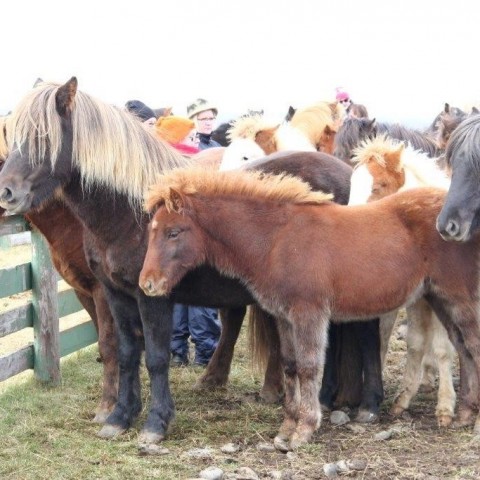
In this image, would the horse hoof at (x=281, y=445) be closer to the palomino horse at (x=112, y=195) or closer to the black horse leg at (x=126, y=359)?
the palomino horse at (x=112, y=195)

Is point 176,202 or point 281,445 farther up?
point 176,202

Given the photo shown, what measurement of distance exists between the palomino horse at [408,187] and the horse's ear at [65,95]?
82.9 inches

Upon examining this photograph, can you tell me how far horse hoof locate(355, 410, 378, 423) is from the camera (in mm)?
6121

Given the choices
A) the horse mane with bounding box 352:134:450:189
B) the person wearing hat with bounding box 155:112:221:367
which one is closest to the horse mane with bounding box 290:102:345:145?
the person wearing hat with bounding box 155:112:221:367

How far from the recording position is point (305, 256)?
5395 mm

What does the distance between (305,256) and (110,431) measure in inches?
70.3

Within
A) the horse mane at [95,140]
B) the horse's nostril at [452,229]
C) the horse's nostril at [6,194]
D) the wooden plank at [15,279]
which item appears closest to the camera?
the horse's nostril at [452,229]

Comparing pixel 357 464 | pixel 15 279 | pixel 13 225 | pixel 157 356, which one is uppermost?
pixel 13 225

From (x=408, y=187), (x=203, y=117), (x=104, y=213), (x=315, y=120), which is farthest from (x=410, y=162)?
(x=203, y=117)

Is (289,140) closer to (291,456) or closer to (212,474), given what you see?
(291,456)

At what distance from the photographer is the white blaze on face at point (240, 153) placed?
791 centimetres

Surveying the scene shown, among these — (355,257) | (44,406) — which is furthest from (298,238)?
(44,406)

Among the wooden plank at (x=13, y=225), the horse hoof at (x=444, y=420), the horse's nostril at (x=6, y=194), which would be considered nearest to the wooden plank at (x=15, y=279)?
the wooden plank at (x=13, y=225)

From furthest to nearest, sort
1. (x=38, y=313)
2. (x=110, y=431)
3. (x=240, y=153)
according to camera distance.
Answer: (x=240, y=153), (x=38, y=313), (x=110, y=431)
